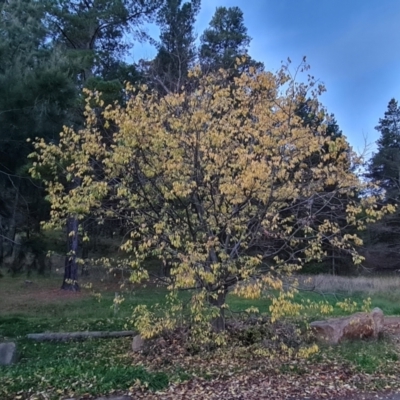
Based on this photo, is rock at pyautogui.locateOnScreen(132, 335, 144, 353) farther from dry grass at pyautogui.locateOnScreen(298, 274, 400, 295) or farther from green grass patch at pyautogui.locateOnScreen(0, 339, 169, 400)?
dry grass at pyautogui.locateOnScreen(298, 274, 400, 295)

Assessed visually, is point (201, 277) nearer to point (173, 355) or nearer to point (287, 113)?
point (173, 355)

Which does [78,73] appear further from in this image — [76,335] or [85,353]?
[85,353]

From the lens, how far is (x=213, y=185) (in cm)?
559

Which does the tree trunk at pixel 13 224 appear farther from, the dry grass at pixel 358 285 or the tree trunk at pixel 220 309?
the dry grass at pixel 358 285

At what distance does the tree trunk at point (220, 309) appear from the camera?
5605 mm

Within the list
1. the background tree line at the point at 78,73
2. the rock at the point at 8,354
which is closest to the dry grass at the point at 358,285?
the background tree line at the point at 78,73

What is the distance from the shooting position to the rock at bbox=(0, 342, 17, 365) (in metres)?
5.92

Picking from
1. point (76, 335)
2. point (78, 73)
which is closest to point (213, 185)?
point (76, 335)

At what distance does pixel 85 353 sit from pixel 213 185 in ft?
10.4

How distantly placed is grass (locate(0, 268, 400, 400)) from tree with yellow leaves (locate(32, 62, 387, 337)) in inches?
30.2

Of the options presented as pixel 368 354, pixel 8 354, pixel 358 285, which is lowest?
pixel 8 354

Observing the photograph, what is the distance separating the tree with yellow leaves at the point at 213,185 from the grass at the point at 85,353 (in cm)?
77

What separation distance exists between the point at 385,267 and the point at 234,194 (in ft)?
67.5

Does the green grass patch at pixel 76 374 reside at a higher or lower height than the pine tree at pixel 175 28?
lower
